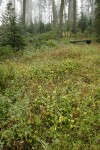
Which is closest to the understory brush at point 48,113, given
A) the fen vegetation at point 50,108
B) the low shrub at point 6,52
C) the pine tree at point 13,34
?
the fen vegetation at point 50,108

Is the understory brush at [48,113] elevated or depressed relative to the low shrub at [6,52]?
depressed

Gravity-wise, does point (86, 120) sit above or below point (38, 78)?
below

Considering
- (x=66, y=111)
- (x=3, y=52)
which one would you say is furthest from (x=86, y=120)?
(x=3, y=52)

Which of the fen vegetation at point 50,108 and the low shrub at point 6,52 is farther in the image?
the low shrub at point 6,52

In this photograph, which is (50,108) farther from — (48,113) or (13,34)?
(13,34)

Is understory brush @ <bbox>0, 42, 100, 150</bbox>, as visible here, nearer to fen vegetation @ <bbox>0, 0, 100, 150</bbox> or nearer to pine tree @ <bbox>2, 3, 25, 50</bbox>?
fen vegetation @ <bbox>0, 0, 100, 150</bbox>

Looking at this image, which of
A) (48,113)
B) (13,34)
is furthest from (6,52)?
(48,113)

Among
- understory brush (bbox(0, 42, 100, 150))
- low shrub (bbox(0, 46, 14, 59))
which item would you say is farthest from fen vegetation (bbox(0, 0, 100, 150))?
low shrub (bbox(0, 46, 14, 59))

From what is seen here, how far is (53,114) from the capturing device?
4.73m

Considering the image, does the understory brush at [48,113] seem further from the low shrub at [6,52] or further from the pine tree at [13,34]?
the pine tree at [13,34]

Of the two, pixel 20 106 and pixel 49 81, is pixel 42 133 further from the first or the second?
pixel 49 81

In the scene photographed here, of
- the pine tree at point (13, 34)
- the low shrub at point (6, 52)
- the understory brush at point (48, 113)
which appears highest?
the pine tree at point (13, 34)

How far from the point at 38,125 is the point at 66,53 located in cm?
709

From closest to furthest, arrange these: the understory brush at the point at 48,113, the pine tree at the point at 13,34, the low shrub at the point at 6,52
Result: the understory brush at the point at 48,113 → the low shrub at the point at 6,52 → the pine tree at the point at 13,34
